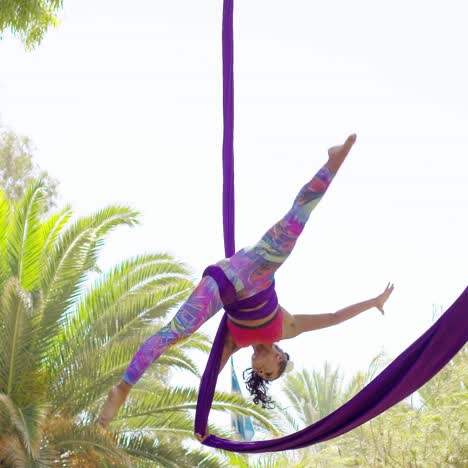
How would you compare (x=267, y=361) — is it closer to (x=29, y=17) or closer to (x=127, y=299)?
(x=127, y=299)

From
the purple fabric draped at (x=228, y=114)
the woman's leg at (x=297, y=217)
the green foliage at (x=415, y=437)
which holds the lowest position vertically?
the green foliage at (x=415, y=437)

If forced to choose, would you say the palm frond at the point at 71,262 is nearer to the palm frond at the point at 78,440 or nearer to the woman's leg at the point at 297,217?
the palm frond at the point at 78,440

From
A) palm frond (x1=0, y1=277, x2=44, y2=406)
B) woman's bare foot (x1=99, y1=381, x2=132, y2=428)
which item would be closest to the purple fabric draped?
woman's bare foot (x1=99, y1=381, x2=132, y2=428)

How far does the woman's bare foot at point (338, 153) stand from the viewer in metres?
5.62

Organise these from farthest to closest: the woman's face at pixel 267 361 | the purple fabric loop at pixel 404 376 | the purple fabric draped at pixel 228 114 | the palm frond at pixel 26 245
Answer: the palm frond at pixel 26 245 < the purple fabric draped at pixel 228 114 < the woman's face at pixel 267 361 < the purple fabric loop at pixel 404 376

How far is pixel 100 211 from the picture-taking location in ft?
36.4

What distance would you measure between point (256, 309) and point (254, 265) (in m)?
0.30

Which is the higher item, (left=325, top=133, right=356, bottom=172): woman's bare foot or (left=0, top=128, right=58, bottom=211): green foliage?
(left=0, top=128, right=58, bottom=211): green foliage

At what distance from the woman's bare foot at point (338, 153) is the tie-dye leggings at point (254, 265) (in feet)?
0.13

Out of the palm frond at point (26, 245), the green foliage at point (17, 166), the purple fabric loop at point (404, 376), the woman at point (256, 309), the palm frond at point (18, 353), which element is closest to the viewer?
the purple fabric loop at point (404, 376)

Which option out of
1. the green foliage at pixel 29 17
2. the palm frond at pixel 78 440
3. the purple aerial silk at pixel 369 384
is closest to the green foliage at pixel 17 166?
the green foliage at pixel 29 17

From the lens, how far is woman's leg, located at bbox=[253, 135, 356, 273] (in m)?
5.68

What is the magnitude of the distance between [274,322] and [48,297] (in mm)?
4986

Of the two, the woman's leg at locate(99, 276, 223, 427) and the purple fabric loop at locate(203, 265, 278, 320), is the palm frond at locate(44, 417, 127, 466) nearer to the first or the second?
the purple fabric loop at locate(203, 265, 278, 320)
